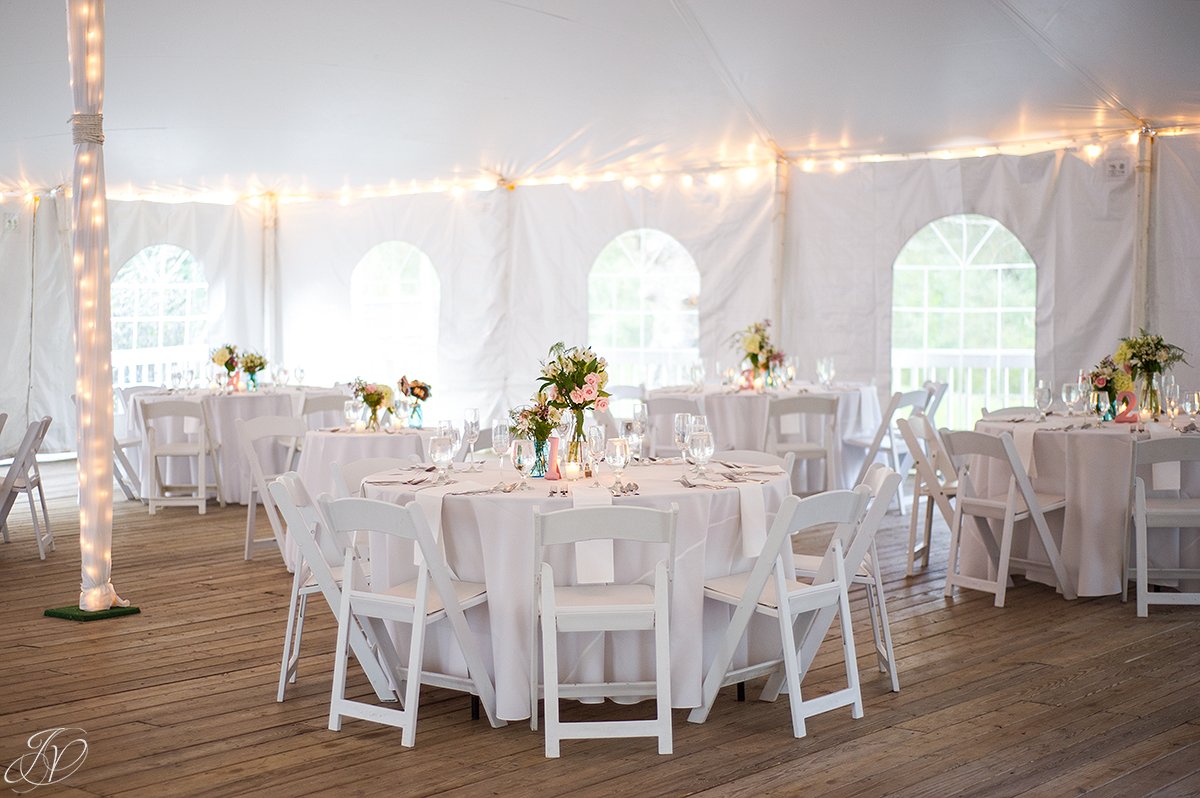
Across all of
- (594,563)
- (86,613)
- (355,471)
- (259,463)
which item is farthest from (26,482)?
(594,563)

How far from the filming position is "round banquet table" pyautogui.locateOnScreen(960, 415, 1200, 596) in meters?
6.36

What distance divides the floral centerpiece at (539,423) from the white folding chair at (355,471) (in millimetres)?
818

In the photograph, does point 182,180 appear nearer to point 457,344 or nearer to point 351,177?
point 351,177

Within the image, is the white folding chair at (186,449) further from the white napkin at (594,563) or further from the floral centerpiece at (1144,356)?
the floral centerpiece at (1144,356)

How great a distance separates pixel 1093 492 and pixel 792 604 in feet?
9.68

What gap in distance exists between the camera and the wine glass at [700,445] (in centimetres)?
479

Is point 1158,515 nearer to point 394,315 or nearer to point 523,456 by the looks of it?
point 523,456

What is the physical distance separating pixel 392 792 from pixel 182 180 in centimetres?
1050

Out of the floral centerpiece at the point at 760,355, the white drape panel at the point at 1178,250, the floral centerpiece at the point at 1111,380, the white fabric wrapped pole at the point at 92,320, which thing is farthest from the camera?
the floral centerpiece at the point at 760,355

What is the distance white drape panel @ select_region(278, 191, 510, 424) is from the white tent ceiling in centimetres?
146

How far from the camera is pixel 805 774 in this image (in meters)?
3.86

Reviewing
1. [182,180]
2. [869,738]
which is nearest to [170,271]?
[182,180]

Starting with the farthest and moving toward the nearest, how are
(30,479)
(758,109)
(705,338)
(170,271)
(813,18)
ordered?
(170,271) < (705,338) < (758,109) < (813,18) < (30,479)

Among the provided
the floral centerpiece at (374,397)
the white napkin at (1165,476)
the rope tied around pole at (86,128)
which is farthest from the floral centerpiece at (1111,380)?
the rope tied around pole at (86,128)
